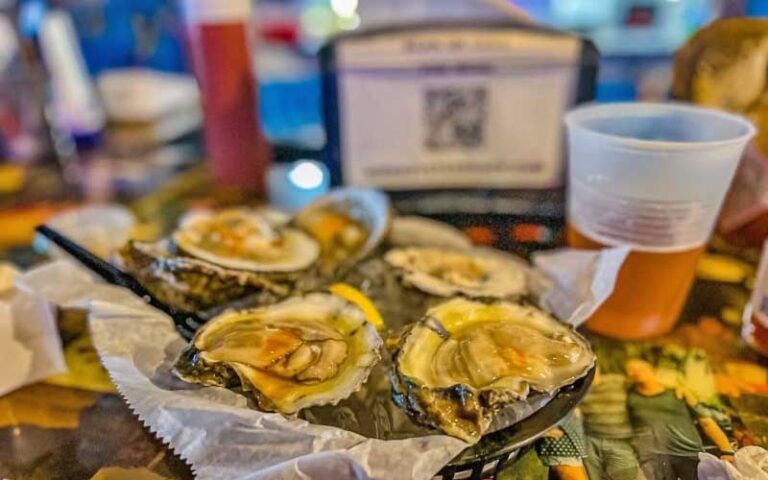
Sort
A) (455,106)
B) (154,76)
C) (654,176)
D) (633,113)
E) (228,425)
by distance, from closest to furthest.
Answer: (228,425), (654,176), (633,113), (455,106), (154,76)

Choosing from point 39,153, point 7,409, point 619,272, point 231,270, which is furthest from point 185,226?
point 39,153

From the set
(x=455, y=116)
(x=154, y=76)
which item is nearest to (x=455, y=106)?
(x=455, y=116)

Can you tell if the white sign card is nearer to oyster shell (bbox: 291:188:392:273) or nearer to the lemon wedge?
oyster shell (bbox: 291:188:392:273)

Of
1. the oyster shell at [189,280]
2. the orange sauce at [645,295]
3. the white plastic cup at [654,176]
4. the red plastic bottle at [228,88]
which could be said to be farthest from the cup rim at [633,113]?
the red plastic bottle at [228,88]

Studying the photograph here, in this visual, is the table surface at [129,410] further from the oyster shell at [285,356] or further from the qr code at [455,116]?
the qr code at [455,116]

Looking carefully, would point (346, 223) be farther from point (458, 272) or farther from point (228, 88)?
point (228, 88)

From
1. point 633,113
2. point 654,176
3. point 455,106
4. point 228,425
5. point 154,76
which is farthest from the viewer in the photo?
point 154,76

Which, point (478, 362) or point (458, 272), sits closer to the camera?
point (478, 362)
